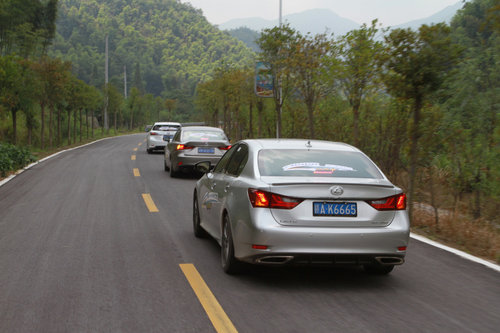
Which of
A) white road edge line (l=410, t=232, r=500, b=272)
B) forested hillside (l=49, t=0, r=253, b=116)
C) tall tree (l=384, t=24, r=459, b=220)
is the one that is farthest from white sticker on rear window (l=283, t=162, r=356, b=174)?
forested hillside (l=49, t=0, r=253, b=116)

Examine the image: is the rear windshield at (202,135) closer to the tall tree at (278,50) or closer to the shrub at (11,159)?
the tall tree at (278,50)

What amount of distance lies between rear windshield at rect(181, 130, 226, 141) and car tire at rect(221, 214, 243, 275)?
10.5m

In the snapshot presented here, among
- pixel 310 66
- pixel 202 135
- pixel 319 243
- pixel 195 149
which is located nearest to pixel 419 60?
pixel 319 243

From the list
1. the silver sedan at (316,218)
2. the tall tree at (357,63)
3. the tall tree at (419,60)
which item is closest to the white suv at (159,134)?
the tall tree at (357,63)

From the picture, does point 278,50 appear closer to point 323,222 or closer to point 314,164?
point 314,164

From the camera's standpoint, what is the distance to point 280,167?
6.10 meters

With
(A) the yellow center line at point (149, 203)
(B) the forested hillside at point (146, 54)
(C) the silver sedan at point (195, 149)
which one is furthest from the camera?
(B) the forested hillside at point (146, 54)

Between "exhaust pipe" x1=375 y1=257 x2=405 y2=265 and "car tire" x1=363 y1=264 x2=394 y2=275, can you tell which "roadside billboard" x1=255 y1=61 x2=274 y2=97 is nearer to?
"car tire" x1=363 y1=264 x2=394 y2=275

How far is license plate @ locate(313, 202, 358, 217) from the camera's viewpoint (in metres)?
5.55

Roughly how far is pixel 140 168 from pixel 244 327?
15.8 metres

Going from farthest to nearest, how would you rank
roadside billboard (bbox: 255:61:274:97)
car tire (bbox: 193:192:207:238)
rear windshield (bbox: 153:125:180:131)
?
rear windshield (bbox: 153:125:180:131)
roadside billboard (bbox: 255:61:274:97)
car tire (bbox: 193:192:207:238)

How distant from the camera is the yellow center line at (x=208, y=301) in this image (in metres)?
4.52

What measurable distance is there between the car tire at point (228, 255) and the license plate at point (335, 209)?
3.38 ft

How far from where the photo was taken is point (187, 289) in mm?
5570
